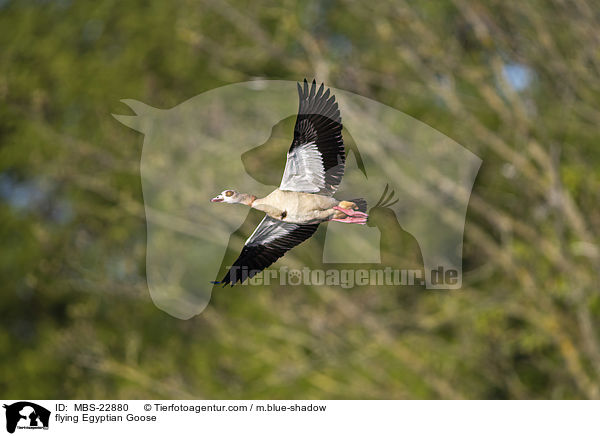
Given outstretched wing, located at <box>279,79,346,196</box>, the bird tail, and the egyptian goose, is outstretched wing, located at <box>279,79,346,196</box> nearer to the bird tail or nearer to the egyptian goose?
the egyptian goose

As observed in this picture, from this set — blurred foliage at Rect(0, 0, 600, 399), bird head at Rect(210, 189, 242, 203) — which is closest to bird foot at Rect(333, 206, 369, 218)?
bird head at Rect(210, 189, 242, 203)

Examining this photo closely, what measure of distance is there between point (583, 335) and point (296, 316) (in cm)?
400

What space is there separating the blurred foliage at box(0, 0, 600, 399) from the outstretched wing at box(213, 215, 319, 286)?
3481 mm

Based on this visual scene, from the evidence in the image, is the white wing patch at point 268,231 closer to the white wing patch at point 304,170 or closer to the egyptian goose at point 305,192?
the egyptian goose at point 305,192

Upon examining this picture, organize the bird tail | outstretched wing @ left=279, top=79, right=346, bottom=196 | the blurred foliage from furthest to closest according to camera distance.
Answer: the blurred foliage < outstretched wing @ left=279, top=79, right=346, bottom=196 < the bird tail

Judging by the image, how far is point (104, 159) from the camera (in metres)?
6.00

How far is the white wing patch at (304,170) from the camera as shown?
245 centimetres

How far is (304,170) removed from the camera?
8.06 feet

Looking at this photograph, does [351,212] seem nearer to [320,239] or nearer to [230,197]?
[230,197]

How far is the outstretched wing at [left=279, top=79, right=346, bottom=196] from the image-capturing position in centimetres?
252

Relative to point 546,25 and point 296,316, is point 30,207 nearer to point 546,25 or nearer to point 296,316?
point 296,316
